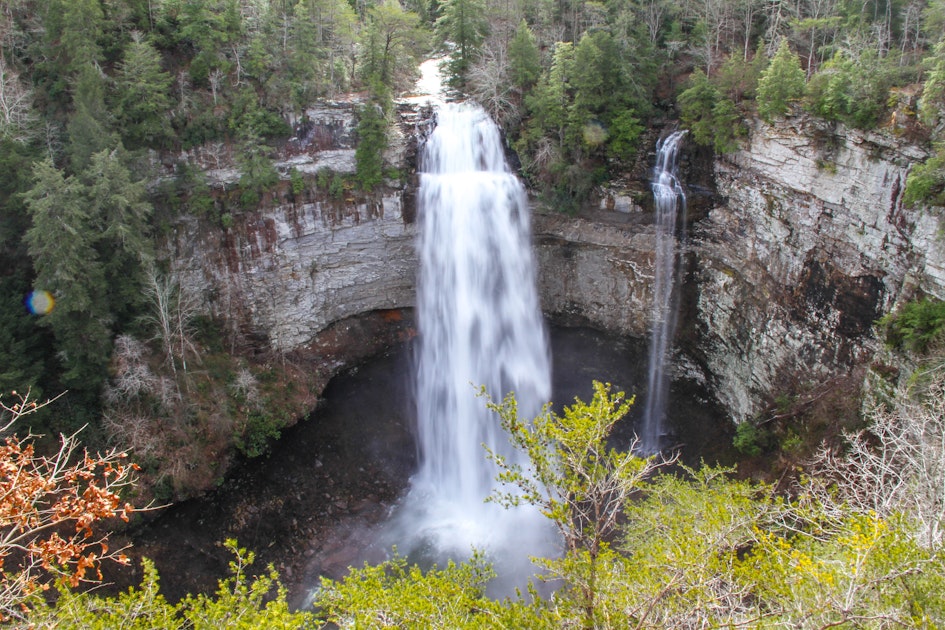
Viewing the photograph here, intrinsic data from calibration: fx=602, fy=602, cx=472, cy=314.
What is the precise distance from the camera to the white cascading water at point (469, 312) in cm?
2295

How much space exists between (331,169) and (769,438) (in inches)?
706

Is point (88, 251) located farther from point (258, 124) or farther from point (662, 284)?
point (662, 284)

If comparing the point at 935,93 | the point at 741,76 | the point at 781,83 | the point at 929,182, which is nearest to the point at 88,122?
the point at 741,76

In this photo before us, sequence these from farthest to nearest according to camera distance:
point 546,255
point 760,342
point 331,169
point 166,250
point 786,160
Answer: point 546,255 < point 331,169 < point 166,250 < point 760,342 < point 786,160

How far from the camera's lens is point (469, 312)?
79.3 feet

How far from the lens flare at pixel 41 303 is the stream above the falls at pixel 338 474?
750 centimetres

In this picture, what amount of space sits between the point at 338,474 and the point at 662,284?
46.0 feet

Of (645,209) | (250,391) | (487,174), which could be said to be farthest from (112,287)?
(645,209)

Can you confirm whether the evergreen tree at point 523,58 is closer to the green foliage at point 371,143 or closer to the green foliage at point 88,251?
the green foliage at point 371,143

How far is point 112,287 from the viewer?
18844mm

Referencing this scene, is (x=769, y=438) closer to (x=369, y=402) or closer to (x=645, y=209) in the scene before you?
(x=645, y=209)

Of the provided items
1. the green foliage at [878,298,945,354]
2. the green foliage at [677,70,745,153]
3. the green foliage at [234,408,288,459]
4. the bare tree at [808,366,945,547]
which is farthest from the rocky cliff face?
the green foliage at [234,408,288,459]

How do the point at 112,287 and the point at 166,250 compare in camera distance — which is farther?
the point at 166,250

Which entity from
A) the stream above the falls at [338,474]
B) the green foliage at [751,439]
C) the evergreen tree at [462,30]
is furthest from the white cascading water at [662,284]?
the evergreen tree at [462,30]
